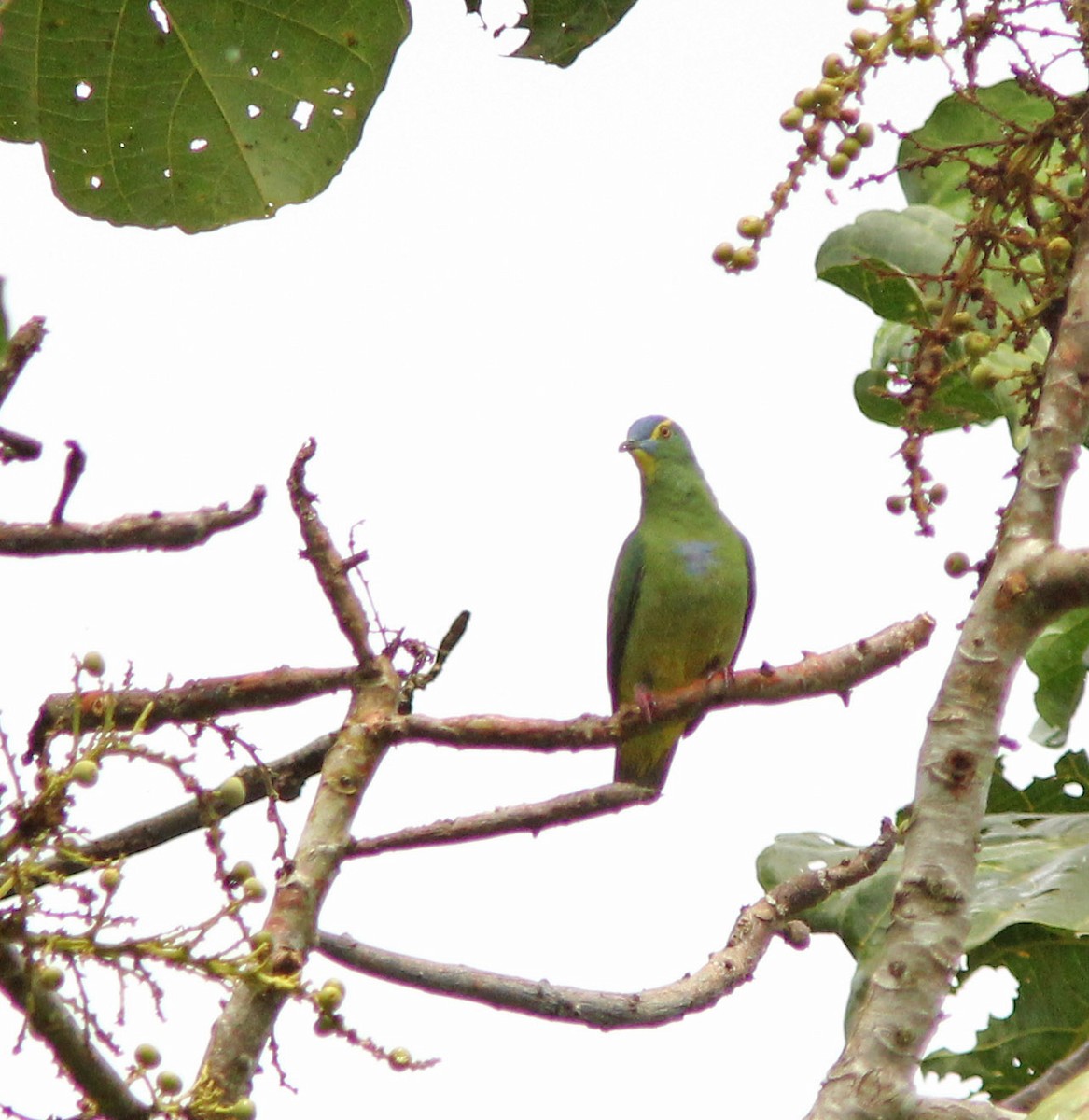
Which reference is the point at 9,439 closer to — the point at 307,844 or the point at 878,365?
the point at 307,844

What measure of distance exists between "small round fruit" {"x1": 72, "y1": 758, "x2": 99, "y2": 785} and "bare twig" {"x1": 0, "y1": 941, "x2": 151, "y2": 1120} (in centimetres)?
17

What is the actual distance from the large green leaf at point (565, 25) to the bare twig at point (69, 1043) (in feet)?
7.05

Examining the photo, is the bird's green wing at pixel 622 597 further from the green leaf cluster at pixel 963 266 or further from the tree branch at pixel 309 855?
the tree branch at pixel 309 855

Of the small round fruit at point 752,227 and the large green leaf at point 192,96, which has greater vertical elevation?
the large green leaf at point 192,96

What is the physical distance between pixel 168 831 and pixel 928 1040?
46.5 inches

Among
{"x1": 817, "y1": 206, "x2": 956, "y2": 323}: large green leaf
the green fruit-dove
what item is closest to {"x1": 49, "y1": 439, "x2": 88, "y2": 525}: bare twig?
{"x1": 817, "y1": 206, "x2": 956, "y2": 323}: large green leaf

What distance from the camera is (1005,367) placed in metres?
3.27

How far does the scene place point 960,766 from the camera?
224cm

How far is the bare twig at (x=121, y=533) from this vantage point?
1.84 m

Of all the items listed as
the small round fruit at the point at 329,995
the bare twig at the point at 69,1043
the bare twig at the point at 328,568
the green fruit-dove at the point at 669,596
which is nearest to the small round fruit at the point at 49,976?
the bare twig at the point at 69,1043

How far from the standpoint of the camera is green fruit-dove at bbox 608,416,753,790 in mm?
5230

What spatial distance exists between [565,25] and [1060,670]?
82.1 inches

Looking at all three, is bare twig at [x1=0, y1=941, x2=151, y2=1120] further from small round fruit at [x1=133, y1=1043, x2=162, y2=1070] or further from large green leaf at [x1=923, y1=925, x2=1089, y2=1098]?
large green leaf at [x1=923, y1=925, x2=1089, y2=1098]

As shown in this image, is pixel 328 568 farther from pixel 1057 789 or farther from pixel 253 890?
pixel 1057 789
